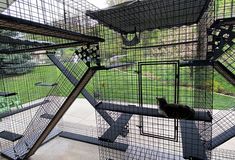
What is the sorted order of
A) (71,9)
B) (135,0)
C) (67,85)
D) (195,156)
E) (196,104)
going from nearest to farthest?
(135,0)
(195,156)
(71,9)
(196,104)
(67,85)

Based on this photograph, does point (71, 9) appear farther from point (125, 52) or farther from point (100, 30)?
point (125, 52)

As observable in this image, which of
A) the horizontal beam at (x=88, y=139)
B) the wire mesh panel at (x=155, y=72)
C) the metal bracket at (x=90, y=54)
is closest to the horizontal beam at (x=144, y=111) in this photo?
the wire mesh panel at (x=155, y=72)

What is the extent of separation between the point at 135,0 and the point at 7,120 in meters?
4.27

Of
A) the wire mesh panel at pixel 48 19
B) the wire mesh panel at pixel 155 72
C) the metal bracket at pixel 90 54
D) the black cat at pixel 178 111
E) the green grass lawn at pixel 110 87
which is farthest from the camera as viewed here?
the green grass lawn at pixel 110 87

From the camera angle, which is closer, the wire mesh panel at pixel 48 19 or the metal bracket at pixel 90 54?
the wire mesh panel at pixel 48 19

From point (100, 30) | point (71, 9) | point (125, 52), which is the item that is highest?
point (71, 9)

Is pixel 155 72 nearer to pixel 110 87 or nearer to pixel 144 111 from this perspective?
pixel 110 87

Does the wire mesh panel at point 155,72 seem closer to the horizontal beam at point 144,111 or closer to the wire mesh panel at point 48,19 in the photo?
the horizontal beam at point 144,111

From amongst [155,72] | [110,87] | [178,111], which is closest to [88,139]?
[110,87]

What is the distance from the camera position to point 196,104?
2156mm

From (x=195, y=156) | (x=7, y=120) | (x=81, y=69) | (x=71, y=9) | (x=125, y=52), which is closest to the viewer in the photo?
(x=195, y=156)

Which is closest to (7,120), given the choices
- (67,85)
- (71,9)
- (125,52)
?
(67,85)

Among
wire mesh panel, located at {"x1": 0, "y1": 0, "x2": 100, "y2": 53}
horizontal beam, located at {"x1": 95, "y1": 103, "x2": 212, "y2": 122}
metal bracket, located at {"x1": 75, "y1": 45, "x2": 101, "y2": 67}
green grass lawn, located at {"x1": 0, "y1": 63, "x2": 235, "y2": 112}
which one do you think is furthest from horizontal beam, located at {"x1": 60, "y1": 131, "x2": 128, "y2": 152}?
wire mesh panel, located at {"x1": 0, "y1": 0, "x2": 100, "y2": 53}

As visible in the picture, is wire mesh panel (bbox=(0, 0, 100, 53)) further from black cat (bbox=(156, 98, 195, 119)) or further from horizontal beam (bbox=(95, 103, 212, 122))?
black cat (bbox=(156, 98, 195, 119))
